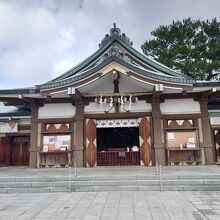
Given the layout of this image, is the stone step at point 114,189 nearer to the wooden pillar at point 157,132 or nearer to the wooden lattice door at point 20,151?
the wooden pillar at point 157,132

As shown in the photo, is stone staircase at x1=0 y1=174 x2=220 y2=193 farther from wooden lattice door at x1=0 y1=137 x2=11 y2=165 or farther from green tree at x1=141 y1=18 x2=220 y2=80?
green tree at x1=141 y1=18 x2=220 y2=80

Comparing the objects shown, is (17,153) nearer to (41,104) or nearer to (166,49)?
(41,104)

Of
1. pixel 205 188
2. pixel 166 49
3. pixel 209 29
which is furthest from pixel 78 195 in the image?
pixel 209 29

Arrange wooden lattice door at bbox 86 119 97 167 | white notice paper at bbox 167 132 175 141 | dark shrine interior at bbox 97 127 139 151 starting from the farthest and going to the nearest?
dark shrine interior at bbox 97 127 139 151 < white notice paper at bbox 167 132 175 141 < wooden lattice door at bbox 86 119 97 167

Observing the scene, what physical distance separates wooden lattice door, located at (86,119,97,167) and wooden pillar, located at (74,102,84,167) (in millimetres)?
246

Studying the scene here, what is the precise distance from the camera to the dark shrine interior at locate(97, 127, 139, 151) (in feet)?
50.4

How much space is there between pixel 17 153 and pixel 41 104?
320 cm

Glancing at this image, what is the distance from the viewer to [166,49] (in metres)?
23.8

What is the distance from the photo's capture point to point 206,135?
1159cm

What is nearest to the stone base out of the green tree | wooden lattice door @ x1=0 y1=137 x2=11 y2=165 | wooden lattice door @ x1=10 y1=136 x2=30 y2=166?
wooden lattice door @ x1=10 y1=136 x2=30 y2=166

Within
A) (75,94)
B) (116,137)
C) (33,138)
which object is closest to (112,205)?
(75,94)

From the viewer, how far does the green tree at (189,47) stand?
2214 centimetres

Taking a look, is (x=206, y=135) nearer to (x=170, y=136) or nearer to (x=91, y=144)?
(x=170, y=136)

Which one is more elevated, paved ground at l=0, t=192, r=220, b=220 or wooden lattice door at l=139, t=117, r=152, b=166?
wooden lattice door at l=139, t=117, r=152, b=166
